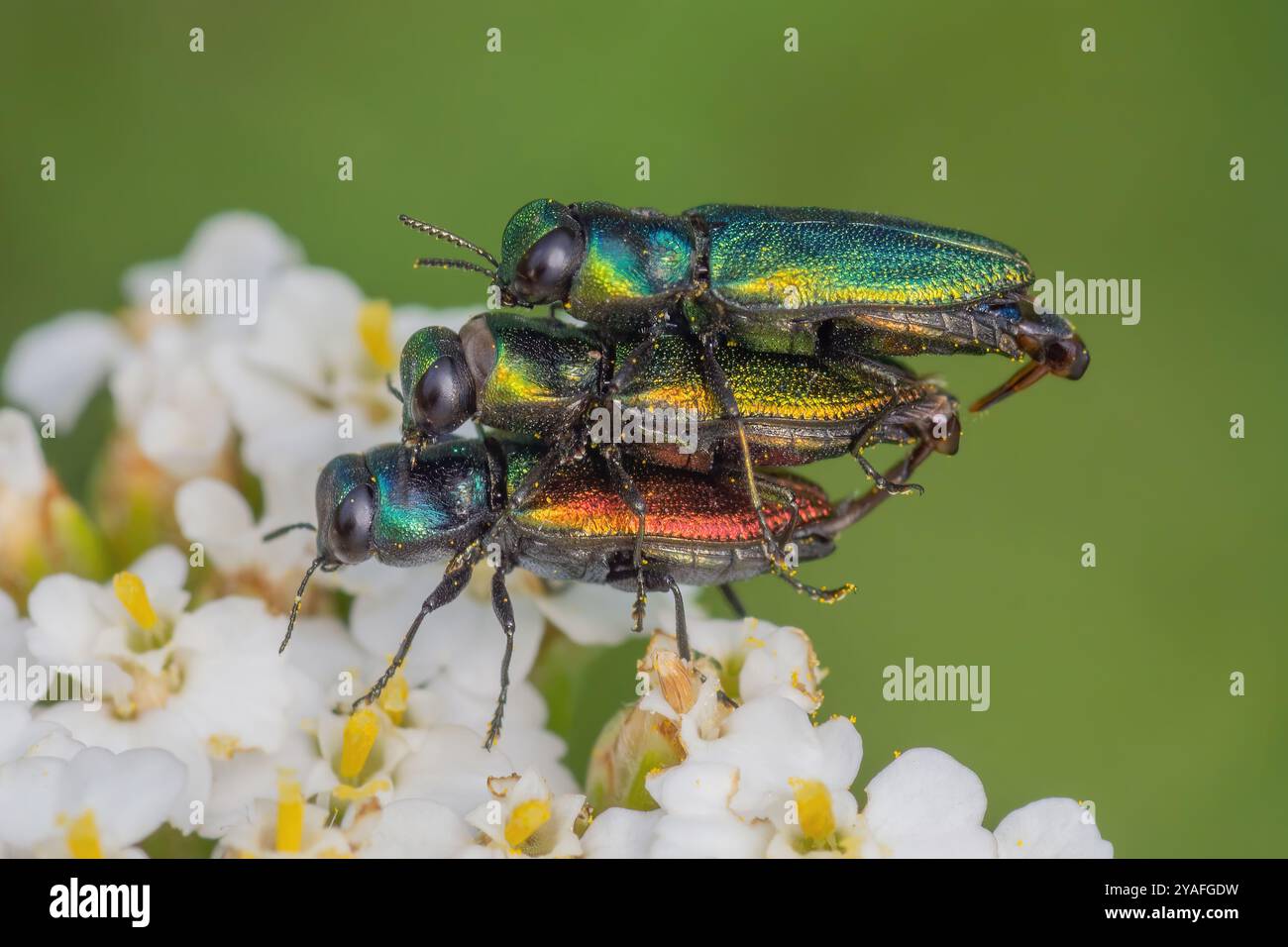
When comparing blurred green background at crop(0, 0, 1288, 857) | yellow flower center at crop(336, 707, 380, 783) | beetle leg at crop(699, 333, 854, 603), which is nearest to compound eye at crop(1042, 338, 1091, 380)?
beetle leg at crop(699, 333, 854, 603)

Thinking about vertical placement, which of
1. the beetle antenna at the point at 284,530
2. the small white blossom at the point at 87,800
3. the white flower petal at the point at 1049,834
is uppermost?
the beetle antenna at the point at 284,530

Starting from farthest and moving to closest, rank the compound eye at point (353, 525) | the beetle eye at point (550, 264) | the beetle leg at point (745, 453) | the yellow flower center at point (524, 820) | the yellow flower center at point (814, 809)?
the compound eye at point (353, 525), the beetle leg at point (745, 453), the beetle eye at point (550, 264), the yellow flower center at point (524, 820), the yellow flower center at point (814, 809)

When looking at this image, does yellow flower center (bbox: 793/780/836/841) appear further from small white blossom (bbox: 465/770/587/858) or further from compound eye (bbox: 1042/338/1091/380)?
compound eye (bbox: 1042/338/1091/380)

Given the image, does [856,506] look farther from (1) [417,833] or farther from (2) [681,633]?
(1) [417,833]

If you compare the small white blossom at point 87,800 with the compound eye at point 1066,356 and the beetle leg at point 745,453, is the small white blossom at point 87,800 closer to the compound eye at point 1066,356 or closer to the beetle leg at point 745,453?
the beetle leg at point 745,453

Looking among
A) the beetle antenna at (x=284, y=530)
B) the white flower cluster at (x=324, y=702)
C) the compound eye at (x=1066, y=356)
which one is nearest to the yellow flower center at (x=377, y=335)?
the white flower cluster at (x=324, y=702)
